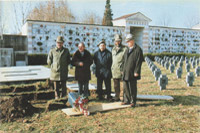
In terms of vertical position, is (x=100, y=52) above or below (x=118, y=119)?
above

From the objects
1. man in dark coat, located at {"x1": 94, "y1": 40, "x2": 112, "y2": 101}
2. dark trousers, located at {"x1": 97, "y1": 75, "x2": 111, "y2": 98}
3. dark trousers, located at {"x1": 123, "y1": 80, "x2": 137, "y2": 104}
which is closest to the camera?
dark trousers, located at {"x1": 123, "y1": 80, "x2": 137, "y2": 104}

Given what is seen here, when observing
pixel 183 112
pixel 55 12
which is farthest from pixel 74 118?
pixel 55 12

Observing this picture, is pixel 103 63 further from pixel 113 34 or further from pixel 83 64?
pixel 113 34

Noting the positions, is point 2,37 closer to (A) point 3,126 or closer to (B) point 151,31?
(A) point 3,126

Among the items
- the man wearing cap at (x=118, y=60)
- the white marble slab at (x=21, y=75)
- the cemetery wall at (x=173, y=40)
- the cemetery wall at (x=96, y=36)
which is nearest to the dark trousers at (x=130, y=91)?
the man wearing cap at (x=118, y=60)

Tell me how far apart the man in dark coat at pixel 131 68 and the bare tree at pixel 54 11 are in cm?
2014

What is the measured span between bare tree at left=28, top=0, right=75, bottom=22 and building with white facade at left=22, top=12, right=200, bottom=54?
4.46 m

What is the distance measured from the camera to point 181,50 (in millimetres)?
28031

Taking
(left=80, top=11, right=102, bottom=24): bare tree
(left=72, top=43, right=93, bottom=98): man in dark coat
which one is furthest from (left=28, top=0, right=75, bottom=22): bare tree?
(left=72, top=43, right=93, bottom=98): man in dark coat

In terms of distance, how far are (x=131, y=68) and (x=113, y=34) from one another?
1947cm

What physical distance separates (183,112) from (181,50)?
2561 centimetres

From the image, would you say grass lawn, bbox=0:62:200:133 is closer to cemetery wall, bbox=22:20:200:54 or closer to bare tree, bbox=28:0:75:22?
cemetery wall, bbox=22:20:200:54

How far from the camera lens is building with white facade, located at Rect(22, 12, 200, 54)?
1977cm

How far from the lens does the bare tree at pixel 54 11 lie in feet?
81.0
